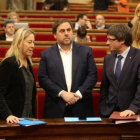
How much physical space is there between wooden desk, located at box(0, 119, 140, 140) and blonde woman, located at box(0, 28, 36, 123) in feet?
1.24

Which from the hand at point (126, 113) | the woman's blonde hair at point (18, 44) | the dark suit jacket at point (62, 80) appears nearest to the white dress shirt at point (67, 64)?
the dark suit jacket at point (62, 80)

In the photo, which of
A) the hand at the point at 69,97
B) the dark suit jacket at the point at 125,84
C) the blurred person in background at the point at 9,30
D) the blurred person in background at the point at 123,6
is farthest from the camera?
the blurred person in background at the point at 123,6

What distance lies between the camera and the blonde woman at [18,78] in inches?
91.4

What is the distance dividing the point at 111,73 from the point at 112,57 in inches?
4.6

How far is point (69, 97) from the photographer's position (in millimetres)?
2586

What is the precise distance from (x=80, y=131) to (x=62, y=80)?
75 cm

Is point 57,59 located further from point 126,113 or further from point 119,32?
point 126,113

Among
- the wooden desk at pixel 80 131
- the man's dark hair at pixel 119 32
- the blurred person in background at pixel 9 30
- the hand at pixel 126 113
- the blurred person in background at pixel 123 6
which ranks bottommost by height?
the wooden desk at pixel 80 131

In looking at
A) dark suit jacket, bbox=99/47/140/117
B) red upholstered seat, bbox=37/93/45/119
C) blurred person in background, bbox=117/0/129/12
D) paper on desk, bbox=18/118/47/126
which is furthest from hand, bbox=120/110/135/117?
blurred person in background, bbox=117/0/129/12

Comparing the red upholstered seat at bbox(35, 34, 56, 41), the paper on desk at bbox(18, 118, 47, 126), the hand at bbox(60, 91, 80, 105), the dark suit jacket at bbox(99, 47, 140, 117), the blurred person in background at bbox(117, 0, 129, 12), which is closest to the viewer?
the paper on desk at bbox(18, 118, 47, 126)

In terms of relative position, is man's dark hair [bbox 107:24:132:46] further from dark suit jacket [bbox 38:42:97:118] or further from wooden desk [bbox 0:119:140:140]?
wooden desk [bbox 0:119:140:140]

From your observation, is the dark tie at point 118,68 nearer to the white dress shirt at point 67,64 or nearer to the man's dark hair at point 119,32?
the man's dark hair at point 119,32

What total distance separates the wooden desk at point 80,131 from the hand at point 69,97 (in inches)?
23.5

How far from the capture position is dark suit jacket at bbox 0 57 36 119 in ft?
7.55
